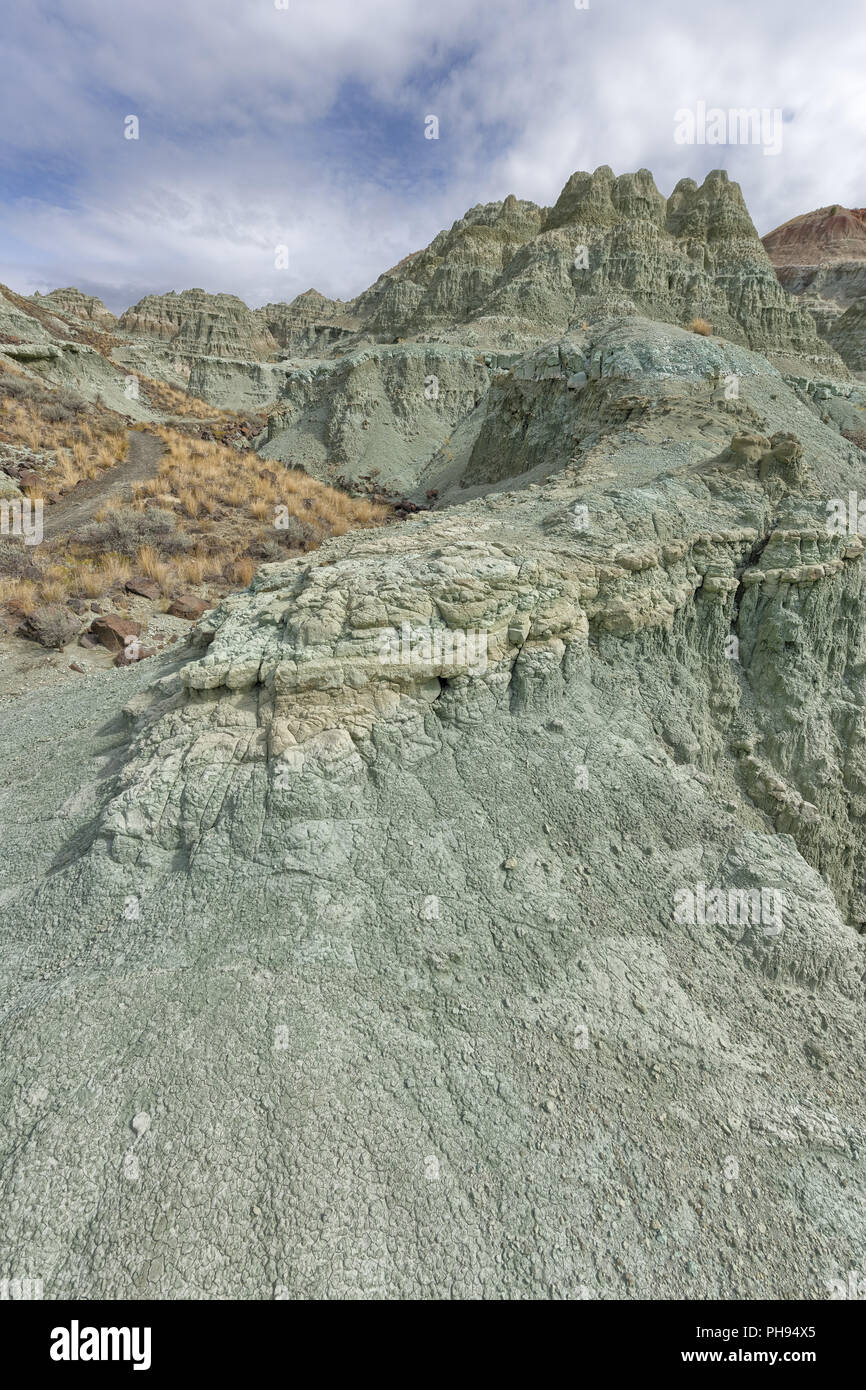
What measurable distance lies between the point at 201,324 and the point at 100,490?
51444mm

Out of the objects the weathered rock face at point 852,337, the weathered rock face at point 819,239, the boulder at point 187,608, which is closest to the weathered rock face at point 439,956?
the boulder at point 187,608

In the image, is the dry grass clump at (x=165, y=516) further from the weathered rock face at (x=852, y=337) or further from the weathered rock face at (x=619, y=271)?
the weathered rock face at (x=852, y=337)

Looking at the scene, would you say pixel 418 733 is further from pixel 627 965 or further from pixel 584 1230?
pixel 584 1230

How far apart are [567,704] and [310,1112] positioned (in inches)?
124

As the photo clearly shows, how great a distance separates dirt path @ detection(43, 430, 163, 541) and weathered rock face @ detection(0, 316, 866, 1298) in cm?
1016

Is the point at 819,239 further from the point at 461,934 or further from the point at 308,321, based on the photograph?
the point at 461,934

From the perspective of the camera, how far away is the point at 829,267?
5672 centimetres

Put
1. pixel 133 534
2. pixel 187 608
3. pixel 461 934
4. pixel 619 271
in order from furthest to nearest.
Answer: pixel 619 271
pixel 133 534
pixel 187 608
pixel 461 934

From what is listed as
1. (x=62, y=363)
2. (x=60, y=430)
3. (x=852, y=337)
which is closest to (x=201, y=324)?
(x=62, y=363)

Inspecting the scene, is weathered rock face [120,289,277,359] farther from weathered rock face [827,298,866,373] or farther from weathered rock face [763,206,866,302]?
weathered rock face [763,206,866,302]

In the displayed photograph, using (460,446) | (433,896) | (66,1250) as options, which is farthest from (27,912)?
(460,446)

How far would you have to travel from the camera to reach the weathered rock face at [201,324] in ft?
181

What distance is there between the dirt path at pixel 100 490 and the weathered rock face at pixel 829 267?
3859cm

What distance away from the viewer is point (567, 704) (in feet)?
15.1
